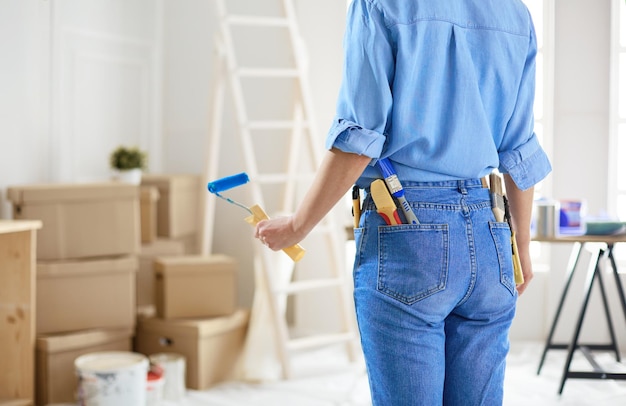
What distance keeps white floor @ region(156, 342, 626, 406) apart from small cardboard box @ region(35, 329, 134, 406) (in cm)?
41

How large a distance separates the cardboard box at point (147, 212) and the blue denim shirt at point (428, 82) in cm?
258

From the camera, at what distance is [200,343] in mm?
3455

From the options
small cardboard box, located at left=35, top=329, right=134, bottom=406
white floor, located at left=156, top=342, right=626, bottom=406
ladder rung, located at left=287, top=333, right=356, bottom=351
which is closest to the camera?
small cardboard box, located at left=35, top=329, right=134, bottom=406

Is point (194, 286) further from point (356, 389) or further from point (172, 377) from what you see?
point (356, 389)

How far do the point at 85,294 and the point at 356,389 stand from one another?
129 cm

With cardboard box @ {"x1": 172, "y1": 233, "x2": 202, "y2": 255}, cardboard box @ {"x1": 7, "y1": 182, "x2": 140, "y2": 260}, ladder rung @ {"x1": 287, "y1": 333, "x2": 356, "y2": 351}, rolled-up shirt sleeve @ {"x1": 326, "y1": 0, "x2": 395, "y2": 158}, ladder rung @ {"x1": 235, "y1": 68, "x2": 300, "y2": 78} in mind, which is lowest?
ladder rung @ {"x1": 287, "y1": 333, "x2": 356, "y2": 351}

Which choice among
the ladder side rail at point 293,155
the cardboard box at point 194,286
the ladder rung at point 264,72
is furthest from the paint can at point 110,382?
the ladder rung at point 264,72

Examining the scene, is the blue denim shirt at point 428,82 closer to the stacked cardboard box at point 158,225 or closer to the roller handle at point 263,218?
the roller handle at point 263,218

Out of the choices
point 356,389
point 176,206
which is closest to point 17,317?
point 176,206

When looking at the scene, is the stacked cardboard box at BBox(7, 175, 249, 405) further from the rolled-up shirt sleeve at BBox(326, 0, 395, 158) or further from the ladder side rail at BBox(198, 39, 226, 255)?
the rolled-up shirt sleeve at BBox(326, 0, 395, 158)

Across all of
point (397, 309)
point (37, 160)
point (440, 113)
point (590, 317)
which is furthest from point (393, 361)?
point (590, 317)

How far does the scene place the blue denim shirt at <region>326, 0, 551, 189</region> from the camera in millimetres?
1319

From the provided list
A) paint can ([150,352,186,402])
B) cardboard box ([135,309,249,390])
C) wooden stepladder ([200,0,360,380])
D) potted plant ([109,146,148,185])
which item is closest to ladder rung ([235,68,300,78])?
wooden stepladder ([200,0,360,380])

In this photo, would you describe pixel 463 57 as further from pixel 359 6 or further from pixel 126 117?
pixel 126 117
